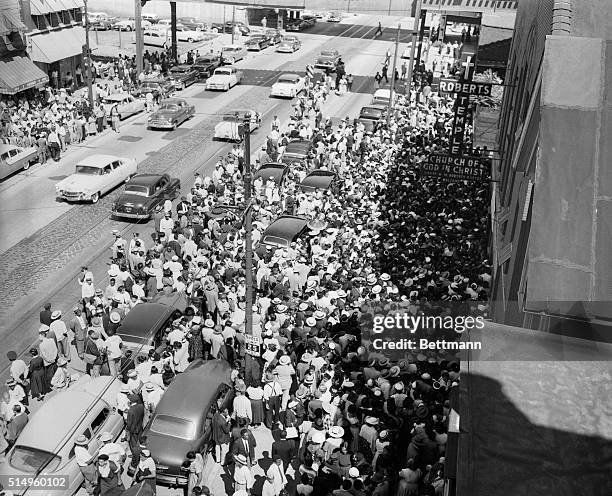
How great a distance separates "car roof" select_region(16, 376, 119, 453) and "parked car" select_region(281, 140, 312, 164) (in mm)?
17585

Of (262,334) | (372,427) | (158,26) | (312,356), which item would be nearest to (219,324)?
(262,334)

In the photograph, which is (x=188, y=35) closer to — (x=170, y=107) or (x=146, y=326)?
(x=170, y=107)

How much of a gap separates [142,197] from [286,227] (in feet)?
19.9

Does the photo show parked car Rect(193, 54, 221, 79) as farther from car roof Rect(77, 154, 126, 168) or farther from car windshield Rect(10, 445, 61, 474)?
car windshield Rect(10, 445, 61, 474)

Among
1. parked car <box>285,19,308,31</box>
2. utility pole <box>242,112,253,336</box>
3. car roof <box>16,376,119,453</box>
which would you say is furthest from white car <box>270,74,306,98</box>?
car roof <box>16,376,119,453</box>

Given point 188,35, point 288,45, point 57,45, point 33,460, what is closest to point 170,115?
point 57,45

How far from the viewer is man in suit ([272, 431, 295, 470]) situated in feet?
40.8

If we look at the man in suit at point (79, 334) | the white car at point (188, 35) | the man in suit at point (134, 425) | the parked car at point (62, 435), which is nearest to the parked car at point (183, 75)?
the white car at point (188, 35)

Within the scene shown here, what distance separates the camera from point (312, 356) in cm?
1445

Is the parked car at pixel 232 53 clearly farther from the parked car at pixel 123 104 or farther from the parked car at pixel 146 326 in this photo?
the parked car at pixel 146 326

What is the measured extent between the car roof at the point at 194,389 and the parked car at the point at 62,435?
0.98 metres

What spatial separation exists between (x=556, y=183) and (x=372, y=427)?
4963 millimetres

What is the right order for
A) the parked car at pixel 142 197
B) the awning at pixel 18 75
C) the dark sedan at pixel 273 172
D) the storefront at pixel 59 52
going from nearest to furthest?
1. the parked car at pixel 142 197
2. the dark sedan at pixel 273 172
3. the awning at pixel 18 75
4. the storefront at pixel 59 52

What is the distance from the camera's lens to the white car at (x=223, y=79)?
152ft
